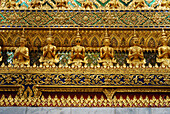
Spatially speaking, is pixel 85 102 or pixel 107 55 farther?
pixel 107 55

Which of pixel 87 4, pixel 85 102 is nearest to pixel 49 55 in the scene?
pixel 85 102

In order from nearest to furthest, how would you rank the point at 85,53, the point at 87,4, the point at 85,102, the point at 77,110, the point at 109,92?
the point at 77,110 < the point at 85,102 < the point at 109,92 < the point at 85,53 < the point at 87,4

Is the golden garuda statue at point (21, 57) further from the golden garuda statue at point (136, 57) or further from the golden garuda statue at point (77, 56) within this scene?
the golden garuda statue at point (136, 57)

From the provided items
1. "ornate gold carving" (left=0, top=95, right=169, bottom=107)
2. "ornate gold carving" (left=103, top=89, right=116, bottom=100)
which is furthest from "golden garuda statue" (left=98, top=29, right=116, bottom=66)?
"ornate gold carving" (left=0, top=95, right=169, bottom=107)

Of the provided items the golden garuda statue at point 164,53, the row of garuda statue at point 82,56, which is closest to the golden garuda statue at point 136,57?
the row of garuda statue at point 82,56

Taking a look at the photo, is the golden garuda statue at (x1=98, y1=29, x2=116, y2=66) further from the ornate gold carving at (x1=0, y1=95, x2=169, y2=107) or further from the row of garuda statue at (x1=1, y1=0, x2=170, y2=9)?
the row of garuda statue at (x1=1, y1=0, x2=170, y2=9)

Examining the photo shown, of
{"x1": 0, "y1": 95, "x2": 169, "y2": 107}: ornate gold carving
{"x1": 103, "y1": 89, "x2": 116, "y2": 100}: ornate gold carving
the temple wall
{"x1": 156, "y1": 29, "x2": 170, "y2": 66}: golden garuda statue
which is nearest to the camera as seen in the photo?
the temple wall

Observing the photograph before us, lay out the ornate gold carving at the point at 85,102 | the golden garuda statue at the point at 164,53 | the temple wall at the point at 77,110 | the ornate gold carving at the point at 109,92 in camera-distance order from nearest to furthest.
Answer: the temple wall at the point at 77,110, the ornate gold carving at the point at 85,102, the ornate gold carving at the point at 109,92, the golden garuda statue at the point at 164,53

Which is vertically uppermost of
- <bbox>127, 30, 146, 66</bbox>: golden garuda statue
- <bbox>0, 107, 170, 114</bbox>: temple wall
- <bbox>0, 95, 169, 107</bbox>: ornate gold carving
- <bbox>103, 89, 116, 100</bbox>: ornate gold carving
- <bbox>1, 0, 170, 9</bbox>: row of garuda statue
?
<bbox>1, 0, 170, 9</bbox>: row of garuda statue

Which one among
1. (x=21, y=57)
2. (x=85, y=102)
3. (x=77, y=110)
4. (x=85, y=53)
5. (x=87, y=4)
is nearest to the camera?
(x=77, y=110)

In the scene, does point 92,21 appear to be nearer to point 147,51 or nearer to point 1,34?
point 147,51

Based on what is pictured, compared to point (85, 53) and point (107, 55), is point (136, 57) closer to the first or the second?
point (107, 55)

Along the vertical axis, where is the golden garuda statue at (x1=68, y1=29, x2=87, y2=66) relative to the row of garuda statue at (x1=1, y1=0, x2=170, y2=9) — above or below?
below

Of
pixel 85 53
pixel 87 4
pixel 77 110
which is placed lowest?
pixel 77 110
